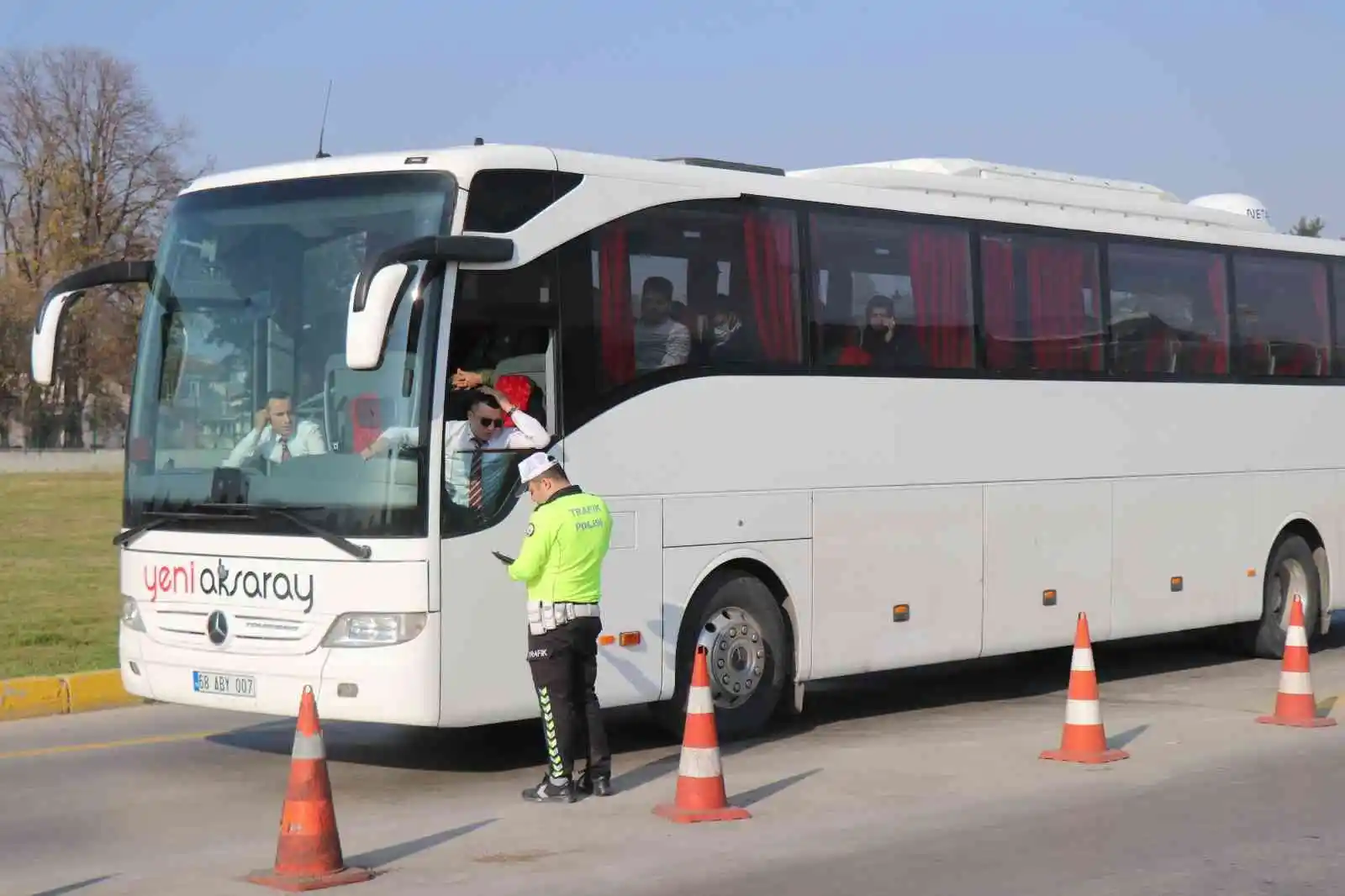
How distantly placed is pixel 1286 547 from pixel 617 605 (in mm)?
8337

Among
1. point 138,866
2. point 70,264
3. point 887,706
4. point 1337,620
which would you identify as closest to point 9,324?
point 70,264

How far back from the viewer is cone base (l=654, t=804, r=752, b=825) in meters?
9.59

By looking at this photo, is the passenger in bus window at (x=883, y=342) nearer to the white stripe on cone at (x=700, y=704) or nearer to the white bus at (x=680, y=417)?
the white bus at (x=680, y=417)

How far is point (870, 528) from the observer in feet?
44.1

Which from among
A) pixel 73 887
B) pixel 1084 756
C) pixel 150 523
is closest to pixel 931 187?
pixel 1084 756

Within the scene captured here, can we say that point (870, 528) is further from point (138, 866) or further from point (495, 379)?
point (138, 866)

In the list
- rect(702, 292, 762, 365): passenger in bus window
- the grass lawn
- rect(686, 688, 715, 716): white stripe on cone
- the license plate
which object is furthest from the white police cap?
the grass lawn

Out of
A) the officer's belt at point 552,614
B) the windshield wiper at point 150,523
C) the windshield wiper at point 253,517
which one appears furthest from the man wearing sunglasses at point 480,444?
the windshield wiper at point 150,523

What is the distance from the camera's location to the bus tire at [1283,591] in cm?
1755

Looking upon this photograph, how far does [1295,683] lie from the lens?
13133mm

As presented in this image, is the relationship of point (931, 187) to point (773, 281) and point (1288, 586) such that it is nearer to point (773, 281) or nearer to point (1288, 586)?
point (773, 281)

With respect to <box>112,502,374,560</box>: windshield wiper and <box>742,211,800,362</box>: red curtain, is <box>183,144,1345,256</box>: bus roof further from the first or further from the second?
<box>112,502,374,560</box>: windshield wiper

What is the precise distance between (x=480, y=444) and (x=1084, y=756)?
3905mm

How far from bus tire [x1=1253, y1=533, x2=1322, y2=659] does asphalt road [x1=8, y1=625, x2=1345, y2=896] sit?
2955 millimetres
